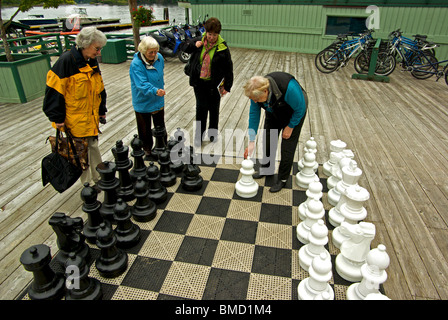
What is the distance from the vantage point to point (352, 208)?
205cm

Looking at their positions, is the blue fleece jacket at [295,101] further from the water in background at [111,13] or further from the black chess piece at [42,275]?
the water in background at [111,13]

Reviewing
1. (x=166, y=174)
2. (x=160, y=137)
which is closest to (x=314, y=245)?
(x=166, y=174)

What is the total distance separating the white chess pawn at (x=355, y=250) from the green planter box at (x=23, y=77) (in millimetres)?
5296

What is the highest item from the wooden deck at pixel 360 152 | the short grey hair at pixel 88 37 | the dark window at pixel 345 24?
the short grey hair at pixel 88 37

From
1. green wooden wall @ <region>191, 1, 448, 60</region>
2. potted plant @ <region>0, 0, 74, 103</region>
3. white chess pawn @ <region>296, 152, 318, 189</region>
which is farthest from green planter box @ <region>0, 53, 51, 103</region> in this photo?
green wooden wall @ <region>191, 1, 448, 60</region>

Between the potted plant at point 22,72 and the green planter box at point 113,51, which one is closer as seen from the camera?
the potted plant at point 22,72

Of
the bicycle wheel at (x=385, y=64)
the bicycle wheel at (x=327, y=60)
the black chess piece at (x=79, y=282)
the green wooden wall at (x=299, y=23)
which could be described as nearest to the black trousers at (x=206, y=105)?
the black chess piece at (x=79, y=282)

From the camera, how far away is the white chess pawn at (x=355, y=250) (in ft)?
5.85

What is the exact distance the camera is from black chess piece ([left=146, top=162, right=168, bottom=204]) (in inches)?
97.4

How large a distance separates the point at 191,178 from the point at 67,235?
1124 mm

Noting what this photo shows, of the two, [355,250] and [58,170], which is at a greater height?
[58,170]

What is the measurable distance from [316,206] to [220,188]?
1036 millimetres

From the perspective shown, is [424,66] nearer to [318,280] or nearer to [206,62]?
[206,62]
